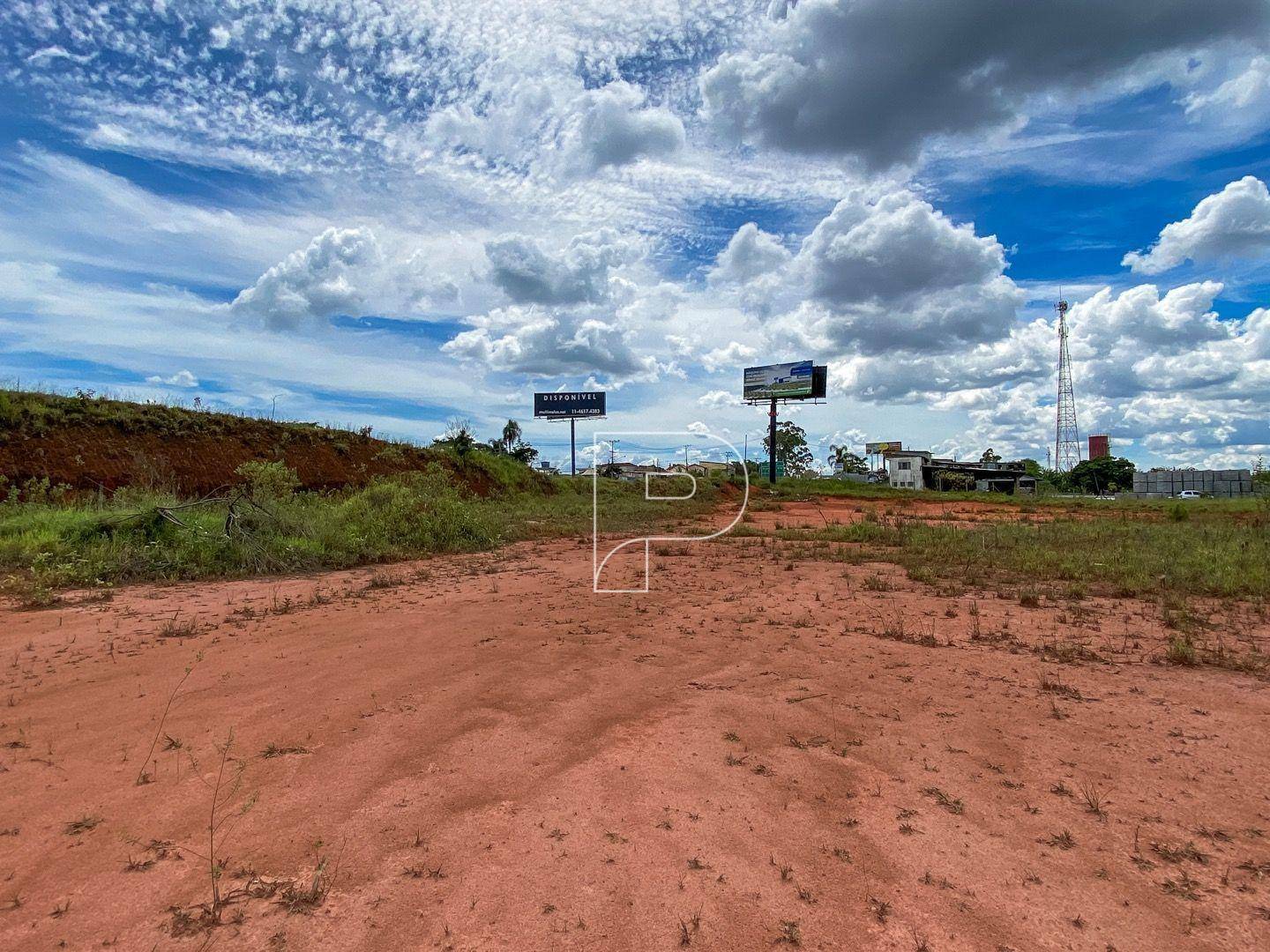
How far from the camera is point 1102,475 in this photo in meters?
62.6

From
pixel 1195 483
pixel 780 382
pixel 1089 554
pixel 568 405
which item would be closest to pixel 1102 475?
pixel 1195 483

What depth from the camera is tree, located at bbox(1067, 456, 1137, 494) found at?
61.5 meters

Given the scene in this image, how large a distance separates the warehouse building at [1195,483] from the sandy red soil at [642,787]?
54.3 meters

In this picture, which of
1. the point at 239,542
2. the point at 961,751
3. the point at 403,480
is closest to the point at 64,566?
the point at 239,542

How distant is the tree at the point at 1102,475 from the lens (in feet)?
202

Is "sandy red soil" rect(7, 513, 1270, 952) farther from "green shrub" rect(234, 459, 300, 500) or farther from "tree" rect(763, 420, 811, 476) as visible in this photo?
"tree" rect(763, 420, 811, 476)

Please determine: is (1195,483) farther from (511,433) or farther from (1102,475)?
(511,433)

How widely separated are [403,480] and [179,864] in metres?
19.4

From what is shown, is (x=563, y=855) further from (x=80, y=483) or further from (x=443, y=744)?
(x=80, y=483)

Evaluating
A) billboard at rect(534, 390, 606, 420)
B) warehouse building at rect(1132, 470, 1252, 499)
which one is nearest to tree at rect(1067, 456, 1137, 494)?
warehouse building at rect(1132, 470, 1252, 499)

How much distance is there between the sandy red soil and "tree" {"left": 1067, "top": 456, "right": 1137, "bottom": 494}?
216ft

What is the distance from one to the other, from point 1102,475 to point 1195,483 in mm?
13268

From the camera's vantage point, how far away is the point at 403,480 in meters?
21.4

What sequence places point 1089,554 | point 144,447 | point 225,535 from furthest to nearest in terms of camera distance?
point 144,447
point 1089,554
point 225,535
